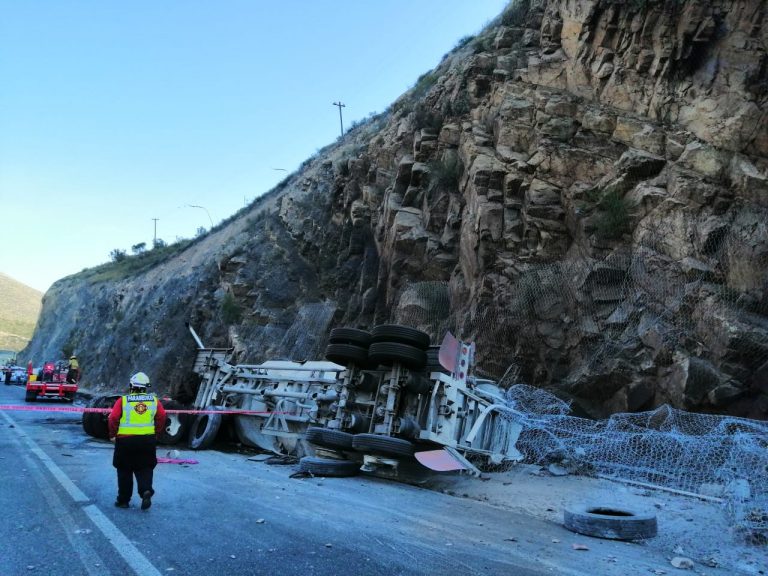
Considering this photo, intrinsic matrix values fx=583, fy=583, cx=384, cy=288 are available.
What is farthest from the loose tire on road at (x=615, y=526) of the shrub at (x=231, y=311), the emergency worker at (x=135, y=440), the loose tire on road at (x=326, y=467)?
the shrub at (x=231, y=311)

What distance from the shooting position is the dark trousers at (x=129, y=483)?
5363 millimetres

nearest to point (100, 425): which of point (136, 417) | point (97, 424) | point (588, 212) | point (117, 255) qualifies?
point (97, 424)

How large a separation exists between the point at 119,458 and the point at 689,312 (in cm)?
887

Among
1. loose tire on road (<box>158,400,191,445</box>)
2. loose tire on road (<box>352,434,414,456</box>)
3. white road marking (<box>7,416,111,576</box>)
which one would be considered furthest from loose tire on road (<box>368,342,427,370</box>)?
loose tire on road (<box>158,400,191,445</box>)

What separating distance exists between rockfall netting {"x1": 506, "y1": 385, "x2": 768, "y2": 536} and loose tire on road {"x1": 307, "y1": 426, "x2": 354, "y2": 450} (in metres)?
2.83

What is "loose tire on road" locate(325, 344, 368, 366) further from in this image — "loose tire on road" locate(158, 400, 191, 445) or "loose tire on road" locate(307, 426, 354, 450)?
"loose tire on road" locate(158, 400, 191, 445)

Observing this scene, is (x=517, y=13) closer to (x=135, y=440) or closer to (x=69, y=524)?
(x=135, y=440)

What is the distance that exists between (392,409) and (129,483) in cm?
333

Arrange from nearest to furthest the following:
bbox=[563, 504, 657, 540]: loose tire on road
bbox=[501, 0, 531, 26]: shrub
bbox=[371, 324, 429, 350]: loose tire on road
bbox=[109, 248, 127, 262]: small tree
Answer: bbox=[563, 504, 657, 540]: loose tire on road < bbox=[371, 324, 429, 350]: loose tire on road < bbox=[501, 0, 531, 26]: shrub < bbox=[109, 248, 127, 262]: small tree

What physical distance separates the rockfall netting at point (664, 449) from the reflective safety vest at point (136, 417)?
216 inches

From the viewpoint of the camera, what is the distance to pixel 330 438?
7.75 m

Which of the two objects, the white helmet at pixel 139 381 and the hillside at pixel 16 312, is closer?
the white helmet at pixel 139 381

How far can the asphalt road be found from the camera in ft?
12.8

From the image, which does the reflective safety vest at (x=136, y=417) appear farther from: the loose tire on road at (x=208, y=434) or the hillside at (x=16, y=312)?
the hillside at (x=16, y=312)
